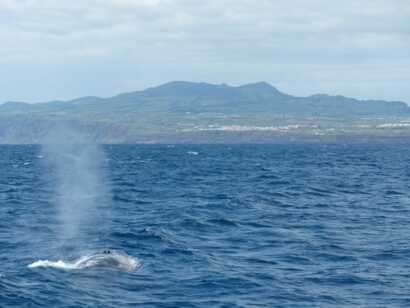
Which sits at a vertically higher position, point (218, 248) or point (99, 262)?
point (99, 262)

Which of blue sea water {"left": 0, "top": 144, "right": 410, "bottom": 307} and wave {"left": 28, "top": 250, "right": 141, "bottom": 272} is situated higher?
wave {"left": 28, "top": 250, "right": 141, "bottom": 272}

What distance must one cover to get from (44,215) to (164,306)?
40.8 metres

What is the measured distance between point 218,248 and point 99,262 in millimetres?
11561

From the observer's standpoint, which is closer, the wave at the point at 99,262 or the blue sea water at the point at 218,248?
the blue sea water at the point at 218,248

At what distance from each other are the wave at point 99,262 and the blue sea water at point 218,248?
0.64m

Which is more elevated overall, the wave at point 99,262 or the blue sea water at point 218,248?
the wave at point 99,262

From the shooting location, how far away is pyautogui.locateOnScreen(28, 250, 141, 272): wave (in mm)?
50406

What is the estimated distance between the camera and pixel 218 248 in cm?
5928

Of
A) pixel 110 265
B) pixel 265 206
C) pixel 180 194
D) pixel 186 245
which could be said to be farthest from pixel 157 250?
pixel 180 194

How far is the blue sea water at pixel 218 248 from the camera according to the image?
4356 centimetres

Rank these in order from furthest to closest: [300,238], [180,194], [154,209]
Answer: [180,194]
[154,209]
[300,238]

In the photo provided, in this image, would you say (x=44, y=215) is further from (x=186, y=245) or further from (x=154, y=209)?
(x=186, y=245)

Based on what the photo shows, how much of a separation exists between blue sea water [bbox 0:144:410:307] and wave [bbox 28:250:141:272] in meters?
0.64

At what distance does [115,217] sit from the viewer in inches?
3081
